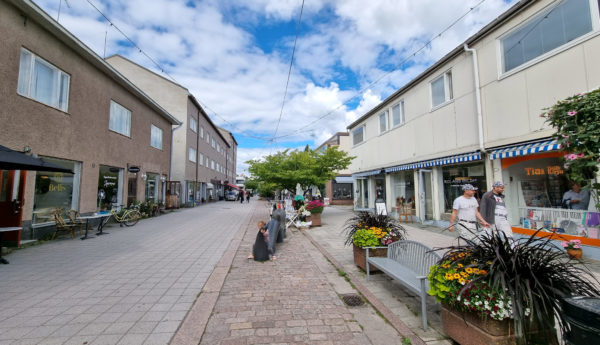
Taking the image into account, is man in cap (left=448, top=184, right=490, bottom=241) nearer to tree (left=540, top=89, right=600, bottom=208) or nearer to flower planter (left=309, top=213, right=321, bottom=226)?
tree (left=540, top=89, right=600, bottom=208)

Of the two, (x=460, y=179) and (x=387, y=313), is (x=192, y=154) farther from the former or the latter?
(x=387, y=313)

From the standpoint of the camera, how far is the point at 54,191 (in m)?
9.03

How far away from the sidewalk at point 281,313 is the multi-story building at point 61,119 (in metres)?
7.07

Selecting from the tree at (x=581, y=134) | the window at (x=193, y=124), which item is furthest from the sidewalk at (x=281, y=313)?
the window at (x=193, y=124)

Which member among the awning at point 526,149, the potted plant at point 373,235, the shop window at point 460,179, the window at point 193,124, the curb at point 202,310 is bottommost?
the curb at point 202,310

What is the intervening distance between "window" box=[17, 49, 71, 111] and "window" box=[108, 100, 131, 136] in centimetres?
287

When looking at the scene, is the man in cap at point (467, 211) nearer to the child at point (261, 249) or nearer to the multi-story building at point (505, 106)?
the multi-story building at point (505, 106)

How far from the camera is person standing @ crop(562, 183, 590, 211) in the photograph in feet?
20.3

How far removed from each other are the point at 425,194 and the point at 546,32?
721cm

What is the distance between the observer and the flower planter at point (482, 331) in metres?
2.25

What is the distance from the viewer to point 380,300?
384 centimetres

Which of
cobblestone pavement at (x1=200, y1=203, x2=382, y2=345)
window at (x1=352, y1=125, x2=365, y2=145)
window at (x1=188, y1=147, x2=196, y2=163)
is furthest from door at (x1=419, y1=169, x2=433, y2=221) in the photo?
window at (x1=188, y1=147, x2=196, y2=163)

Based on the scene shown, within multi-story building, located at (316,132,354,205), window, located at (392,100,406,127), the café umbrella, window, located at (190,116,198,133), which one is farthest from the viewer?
multi-story building, located at (316,132,354,205)

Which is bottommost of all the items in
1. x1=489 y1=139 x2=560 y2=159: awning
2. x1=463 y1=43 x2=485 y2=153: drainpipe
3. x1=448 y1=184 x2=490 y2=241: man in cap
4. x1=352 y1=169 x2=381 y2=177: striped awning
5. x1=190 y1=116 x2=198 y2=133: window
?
x1=448 y1=184 x2=490 y2=241: man in cap
